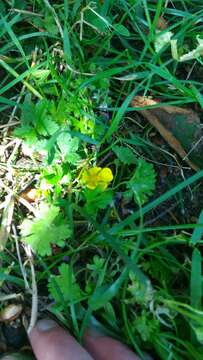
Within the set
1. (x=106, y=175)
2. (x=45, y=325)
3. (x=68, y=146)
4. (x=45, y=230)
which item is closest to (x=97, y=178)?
(x=106, y=175)

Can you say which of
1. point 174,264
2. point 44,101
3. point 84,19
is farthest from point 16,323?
point 84,19

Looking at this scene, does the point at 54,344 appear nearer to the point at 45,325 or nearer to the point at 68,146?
the point at 45,325

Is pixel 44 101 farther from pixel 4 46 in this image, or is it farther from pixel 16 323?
pixel 16 323

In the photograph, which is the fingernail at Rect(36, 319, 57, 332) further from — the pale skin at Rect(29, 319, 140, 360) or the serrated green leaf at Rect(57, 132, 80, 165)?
the serrated green leaf at Rect(57, 132, 80, 165)

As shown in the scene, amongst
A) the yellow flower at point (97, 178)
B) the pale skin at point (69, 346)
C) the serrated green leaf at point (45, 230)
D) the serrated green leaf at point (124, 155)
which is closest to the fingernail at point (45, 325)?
the pale skin at point (69, 346)

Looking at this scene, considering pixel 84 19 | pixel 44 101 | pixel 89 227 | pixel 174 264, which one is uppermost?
pixel 84 19

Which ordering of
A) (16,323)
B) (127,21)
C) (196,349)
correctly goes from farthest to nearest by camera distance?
1. (127,21)
2. (16,323)
3. (196,349)
